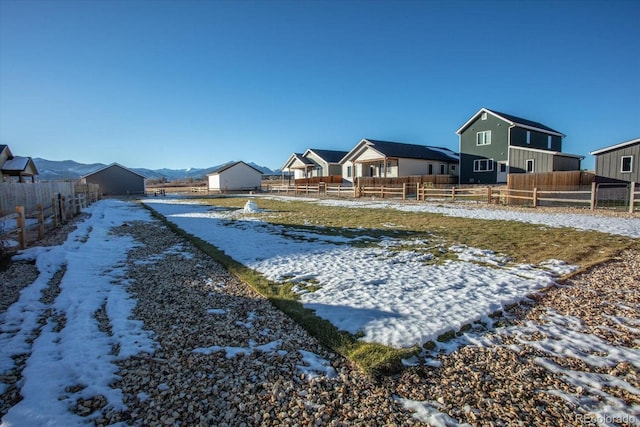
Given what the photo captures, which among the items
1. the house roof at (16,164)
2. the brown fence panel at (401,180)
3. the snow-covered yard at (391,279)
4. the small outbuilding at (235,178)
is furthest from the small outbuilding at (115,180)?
the snow-covered yard at (391,279)

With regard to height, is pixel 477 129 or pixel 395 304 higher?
pixel 477 129

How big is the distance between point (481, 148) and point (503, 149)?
84.3 inches

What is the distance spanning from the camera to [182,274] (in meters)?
6.95

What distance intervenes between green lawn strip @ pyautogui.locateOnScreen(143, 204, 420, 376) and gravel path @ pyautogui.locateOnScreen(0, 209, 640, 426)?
0.41ft

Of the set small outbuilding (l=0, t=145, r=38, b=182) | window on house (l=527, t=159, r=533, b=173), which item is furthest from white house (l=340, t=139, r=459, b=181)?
small outbuilding (l=0, t=145, r=38, b=182)

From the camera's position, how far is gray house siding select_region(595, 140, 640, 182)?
19.7m

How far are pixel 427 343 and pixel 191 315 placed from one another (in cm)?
329

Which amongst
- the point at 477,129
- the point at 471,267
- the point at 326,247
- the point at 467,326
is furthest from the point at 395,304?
the point at 477,129

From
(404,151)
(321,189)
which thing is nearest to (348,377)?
(404,151)

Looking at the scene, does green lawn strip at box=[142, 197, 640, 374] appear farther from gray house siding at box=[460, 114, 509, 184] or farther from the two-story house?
gray house siding at box=[460, 114, 509, 184]

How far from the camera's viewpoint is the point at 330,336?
4.18m

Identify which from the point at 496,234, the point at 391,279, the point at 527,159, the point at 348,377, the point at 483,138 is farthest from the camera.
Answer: the point at 483,138

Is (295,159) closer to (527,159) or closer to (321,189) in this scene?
(321,189)

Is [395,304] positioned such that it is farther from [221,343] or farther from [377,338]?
[221,343]
